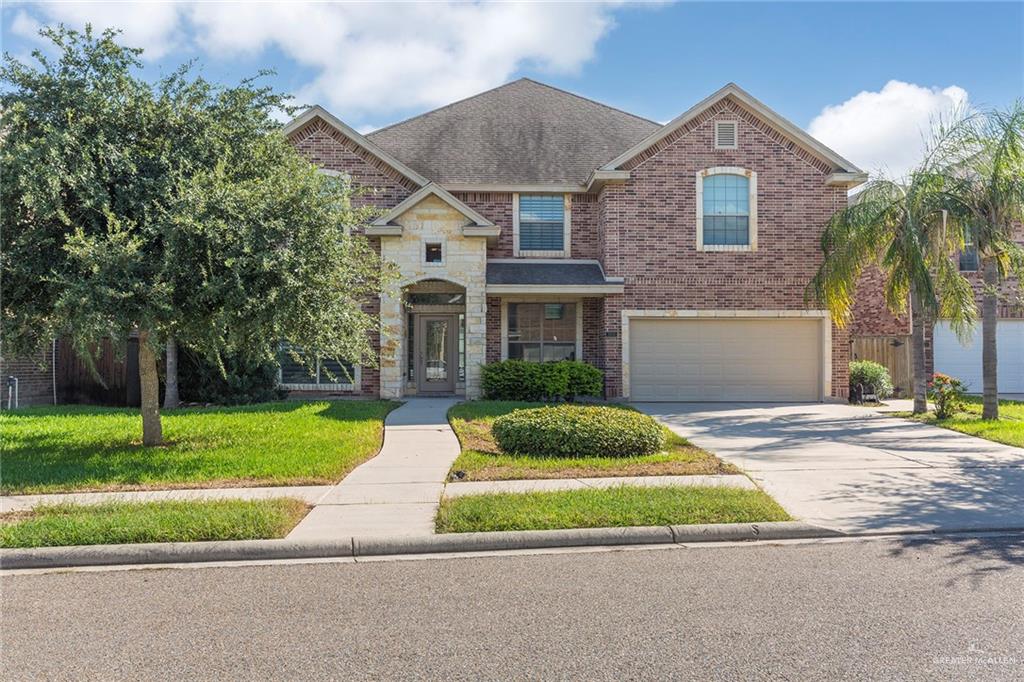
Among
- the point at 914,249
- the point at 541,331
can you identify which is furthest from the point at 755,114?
the point at 541,331

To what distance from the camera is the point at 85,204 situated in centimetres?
865

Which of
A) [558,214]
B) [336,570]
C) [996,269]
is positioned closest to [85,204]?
[336,570]

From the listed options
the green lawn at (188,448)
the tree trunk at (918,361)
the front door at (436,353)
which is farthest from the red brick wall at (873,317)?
the green lawn at (188,448)

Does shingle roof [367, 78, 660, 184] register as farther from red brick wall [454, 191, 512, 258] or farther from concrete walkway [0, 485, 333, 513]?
concrete walkway [0, 485, 333, 513]

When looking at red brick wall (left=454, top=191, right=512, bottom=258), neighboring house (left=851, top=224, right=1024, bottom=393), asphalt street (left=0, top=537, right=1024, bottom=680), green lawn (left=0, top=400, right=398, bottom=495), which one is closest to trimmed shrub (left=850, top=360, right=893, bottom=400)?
neighboring house (left=851, top=224, right=1024, bottom=393)

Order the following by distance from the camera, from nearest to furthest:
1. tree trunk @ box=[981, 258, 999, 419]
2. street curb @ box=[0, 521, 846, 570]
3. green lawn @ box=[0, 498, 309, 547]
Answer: street curb @ box=[0, 521, 846, 570] < green lawn @ box=[0, 498, 309, 547] < tree trunk @ box=[981, 258, 999, 419]

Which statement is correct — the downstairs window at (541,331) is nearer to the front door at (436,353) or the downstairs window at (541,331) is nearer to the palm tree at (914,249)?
the front door at (436,353)

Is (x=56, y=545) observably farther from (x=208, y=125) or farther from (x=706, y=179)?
(x=706, y=179)

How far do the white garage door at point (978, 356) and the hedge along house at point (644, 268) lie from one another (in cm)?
559

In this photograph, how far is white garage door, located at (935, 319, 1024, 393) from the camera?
2172 centimetres

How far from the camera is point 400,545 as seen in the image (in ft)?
20.5

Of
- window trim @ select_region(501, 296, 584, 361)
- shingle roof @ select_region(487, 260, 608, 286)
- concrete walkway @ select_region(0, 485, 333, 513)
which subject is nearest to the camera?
concrete walkway @ select_region(0, 485, 333, 513)

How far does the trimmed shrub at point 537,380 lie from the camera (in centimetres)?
1695

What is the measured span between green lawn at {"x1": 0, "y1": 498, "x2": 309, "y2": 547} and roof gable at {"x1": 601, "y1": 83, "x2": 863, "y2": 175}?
13.3 m
